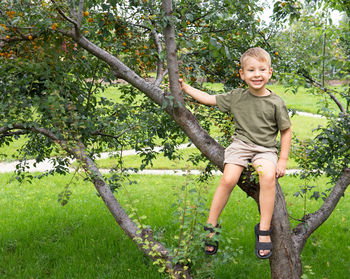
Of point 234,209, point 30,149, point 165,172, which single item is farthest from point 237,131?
point 165,172

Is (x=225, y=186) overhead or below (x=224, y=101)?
below

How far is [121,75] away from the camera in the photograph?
285 cm

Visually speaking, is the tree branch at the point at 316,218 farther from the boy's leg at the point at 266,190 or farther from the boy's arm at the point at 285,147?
the boy's arm at the point at 285,147

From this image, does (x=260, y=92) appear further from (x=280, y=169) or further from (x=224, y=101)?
(x=280, y=169)

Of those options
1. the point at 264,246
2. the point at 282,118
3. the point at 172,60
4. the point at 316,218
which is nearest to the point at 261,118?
the point at 282,118

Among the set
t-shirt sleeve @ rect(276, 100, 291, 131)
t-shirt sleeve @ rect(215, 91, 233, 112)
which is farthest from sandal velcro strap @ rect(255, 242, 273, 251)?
t-shirt sleeve @ rect(215, 91, 233, 112)

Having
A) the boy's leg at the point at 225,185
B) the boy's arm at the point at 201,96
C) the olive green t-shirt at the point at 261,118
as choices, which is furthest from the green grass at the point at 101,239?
the boy's arm at the point at 201,96

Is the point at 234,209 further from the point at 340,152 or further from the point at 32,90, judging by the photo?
the point at 32,90

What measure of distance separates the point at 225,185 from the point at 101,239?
3.31 meters

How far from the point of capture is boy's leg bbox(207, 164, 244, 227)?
2400 mm

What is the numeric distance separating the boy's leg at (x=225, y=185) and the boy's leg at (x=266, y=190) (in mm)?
136

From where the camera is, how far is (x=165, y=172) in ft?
33.1

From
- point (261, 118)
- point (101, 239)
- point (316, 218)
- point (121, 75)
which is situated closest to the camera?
point (261, 118)

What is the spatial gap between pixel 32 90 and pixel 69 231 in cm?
308
